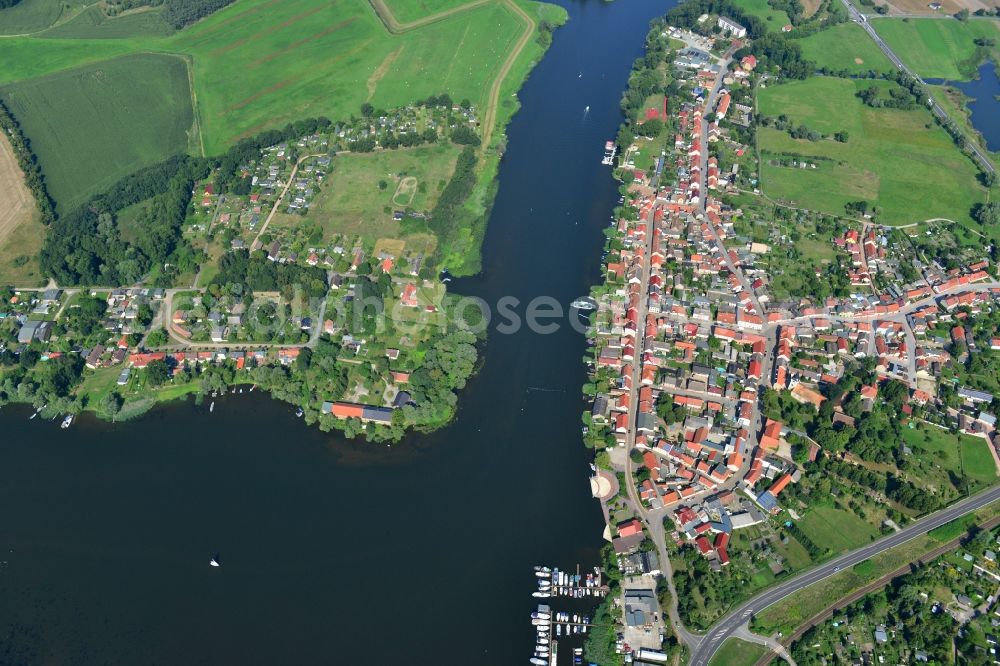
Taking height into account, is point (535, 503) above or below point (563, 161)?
below

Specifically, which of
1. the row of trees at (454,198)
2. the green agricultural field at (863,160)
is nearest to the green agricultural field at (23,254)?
the row of trees at (454,198)

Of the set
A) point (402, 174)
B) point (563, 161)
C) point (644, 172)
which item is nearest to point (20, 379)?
point (402, 174)

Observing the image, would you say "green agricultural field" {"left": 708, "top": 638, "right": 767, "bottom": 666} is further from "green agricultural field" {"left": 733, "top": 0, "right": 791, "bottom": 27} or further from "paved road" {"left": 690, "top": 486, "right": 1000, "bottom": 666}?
"green agricultural field" {"left": 733, "top": 0, "right": 791, "bottom": 27}

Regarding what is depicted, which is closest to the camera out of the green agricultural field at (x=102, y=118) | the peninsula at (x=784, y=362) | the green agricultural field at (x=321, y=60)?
the peninsula at (x=784, y=362)

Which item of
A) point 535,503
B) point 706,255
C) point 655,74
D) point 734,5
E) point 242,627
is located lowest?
point 242,627

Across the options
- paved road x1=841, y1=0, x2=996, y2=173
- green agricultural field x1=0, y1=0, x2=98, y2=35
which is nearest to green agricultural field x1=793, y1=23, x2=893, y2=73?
A: paved road x1=841, y1=0, x2=996, y2=173

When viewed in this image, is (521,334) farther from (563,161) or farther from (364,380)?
(563,161)

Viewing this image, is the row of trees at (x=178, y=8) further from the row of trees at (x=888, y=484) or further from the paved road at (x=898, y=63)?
the row of trees at (x=888, y=484)
